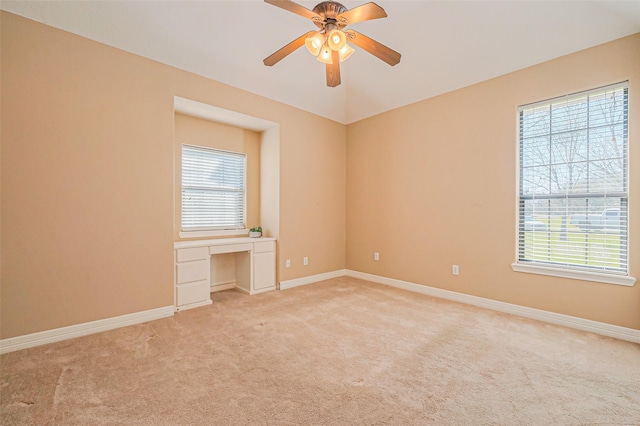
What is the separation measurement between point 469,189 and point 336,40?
2.57m

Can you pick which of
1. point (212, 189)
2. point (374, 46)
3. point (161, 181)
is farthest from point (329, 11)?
point (212, 189)

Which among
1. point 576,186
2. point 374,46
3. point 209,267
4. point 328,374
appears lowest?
point 328,374

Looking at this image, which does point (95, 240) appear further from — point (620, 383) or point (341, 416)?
point (620, 383)

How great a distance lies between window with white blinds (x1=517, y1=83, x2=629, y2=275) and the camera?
108 inches

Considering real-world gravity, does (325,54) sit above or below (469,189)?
above

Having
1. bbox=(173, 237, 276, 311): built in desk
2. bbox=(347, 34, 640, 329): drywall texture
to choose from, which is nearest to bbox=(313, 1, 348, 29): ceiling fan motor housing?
bbox=(347, 34, 640, 329): drywall texture

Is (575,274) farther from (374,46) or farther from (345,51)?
(345,51)

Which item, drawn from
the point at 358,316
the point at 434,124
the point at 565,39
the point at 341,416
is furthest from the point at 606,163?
the point at 341,416

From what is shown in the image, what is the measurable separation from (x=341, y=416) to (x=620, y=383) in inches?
79.0

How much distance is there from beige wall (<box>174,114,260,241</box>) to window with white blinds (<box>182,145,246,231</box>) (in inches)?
2.8

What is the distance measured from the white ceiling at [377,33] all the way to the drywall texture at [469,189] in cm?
23

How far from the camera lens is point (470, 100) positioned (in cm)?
369

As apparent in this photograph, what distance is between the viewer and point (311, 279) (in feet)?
15.7

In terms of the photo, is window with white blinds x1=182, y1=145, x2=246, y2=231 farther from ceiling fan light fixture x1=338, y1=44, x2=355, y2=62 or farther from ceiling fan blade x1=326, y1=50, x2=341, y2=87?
ceiling fan light fixture x1=338, y1=44, x2=355, y2=62
